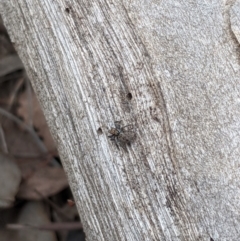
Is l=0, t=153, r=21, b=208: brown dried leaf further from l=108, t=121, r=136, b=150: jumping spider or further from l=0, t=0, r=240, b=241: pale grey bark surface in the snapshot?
l=108, t=121, r=136, b=150: jumping spider

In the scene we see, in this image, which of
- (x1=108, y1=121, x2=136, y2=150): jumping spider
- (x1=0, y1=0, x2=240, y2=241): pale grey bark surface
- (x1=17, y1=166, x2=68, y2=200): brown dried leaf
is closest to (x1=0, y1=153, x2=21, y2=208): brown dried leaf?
(x1=17, y1=166, x2=68, y2=200): brown dried leaf

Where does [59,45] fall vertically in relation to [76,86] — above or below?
above

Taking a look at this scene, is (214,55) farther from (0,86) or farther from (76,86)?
(0,86)

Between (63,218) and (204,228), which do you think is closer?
(204,228)

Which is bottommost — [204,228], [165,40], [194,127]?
[204,228]

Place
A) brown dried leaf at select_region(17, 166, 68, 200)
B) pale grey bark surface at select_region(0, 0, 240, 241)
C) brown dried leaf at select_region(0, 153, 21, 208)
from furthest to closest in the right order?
brown dried leaf at select_region(17, 166, 68, 200) < brown dried leaf at select_region(0, 153, 21, 208) < pale grey bark surface at select_region(0, 0, 240, 241)

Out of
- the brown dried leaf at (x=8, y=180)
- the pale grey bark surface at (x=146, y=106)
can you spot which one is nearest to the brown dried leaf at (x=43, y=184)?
the brown dried leaf at (x=8, y=180)

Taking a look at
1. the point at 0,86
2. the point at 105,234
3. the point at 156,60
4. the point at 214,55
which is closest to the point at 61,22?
the point at 156,60
